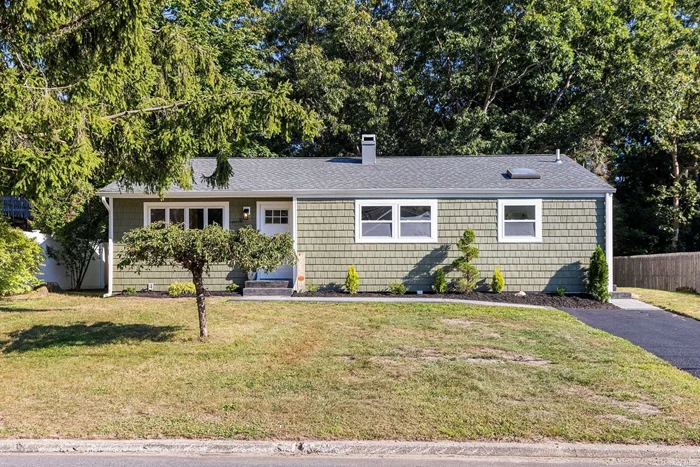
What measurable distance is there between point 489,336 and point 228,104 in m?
5.41

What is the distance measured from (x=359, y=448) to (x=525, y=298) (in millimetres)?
9343

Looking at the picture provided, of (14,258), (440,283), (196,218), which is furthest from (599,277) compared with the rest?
(14,258)

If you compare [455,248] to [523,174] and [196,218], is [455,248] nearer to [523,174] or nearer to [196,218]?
[523,174]

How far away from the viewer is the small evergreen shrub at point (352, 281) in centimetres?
1328

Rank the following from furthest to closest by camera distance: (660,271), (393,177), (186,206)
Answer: (660,271) → (393,177) → (186,206)

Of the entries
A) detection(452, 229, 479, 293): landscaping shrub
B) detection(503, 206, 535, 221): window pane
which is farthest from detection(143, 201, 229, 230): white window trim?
detection(503, 206, 535, 221): window pane

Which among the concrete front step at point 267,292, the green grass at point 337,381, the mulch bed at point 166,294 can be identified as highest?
the concrete front step at point 267,292

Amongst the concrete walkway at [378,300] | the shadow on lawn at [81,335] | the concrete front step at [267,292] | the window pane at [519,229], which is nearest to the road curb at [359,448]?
the shadow on lawn at [81,335]

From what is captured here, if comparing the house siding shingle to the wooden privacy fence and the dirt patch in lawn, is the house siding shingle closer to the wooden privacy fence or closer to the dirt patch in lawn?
the wooden privacy fence

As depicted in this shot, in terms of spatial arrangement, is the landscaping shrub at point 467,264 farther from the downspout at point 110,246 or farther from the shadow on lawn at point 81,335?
the downspout at point 110,246

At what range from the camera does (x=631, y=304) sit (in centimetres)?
1248

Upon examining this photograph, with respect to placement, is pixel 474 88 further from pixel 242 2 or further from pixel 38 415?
pixel 38 415

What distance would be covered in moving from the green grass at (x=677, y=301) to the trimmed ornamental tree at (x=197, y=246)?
8.79m

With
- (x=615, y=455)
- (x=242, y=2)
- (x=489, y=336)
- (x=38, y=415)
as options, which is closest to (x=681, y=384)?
(x=615, y=455)
